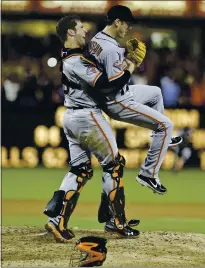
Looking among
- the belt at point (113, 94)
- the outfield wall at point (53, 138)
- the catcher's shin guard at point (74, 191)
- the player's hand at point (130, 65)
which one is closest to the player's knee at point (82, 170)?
the catcher's shin guard at point (74, 191)

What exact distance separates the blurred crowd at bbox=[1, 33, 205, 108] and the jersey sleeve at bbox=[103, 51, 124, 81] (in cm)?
941

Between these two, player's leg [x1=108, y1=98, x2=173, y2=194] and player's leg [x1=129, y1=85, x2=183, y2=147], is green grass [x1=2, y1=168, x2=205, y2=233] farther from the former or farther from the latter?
player's leg [x1=129, y1=85, x2=183, y2=147]

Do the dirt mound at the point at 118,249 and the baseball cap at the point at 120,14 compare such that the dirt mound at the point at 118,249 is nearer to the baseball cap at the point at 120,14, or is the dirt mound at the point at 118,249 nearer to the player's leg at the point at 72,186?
the player's leg at the point at 72,186

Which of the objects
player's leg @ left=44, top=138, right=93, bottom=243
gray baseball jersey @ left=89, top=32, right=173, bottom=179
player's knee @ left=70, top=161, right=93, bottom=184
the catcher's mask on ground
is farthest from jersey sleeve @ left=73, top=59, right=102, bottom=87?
the catcher's mask on ground

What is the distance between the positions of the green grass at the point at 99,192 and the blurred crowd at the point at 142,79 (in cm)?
161

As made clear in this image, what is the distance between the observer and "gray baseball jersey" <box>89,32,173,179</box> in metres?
8.42

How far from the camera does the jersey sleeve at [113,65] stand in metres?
8.35

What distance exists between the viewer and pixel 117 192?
29.1ft

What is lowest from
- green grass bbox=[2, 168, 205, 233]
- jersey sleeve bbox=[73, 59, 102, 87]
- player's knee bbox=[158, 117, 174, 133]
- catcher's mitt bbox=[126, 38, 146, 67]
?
green grass bbox=[2, 168, 205, 233]

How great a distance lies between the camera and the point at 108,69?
8398mm

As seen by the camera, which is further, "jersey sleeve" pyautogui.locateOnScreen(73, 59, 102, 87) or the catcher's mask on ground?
"jersey sleeve" pyautogui.locateOnScreen(73, 59, 102, 87)

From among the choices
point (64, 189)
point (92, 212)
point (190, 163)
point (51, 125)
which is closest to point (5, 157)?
point (51, 125)

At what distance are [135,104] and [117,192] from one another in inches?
37.0

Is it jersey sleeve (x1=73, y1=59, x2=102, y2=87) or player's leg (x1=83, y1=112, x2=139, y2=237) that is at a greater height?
jersey sleeve (x1=73, y1=59, x2=102, y2=87)
